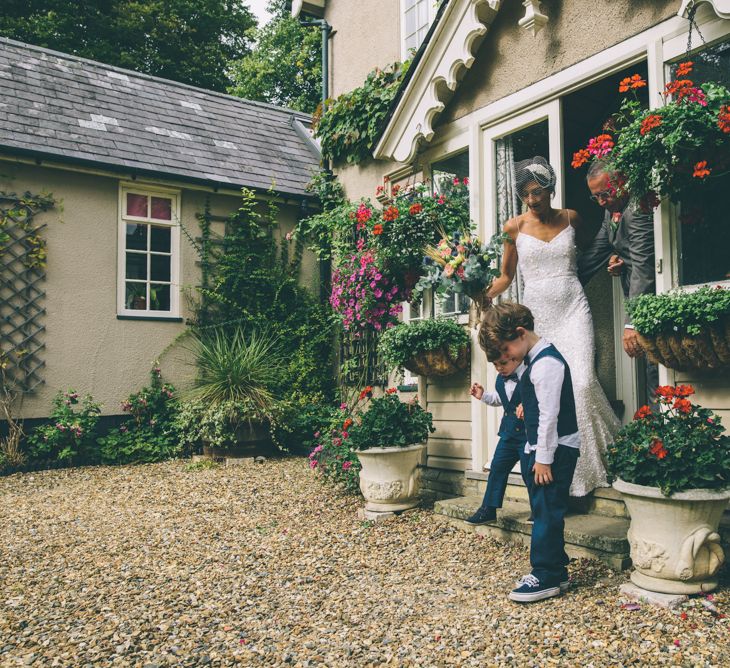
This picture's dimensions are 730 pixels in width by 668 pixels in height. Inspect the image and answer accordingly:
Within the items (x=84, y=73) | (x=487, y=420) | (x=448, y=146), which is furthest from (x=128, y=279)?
(x=487, y=420)

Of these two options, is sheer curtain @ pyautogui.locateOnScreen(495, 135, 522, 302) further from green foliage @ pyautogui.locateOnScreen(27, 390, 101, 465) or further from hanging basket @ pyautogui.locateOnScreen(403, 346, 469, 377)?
green foliage @ pyautogui.locateOnScreen(27, 390, 101, 465)

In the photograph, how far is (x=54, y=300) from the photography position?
8406 mm

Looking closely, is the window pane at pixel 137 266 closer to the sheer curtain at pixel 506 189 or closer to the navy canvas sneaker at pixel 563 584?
the sheer curtain at pixel 506 189

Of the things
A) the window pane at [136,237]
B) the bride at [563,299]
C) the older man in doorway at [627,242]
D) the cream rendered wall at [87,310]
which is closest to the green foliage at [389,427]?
the bride at [563,299]

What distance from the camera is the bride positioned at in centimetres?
419

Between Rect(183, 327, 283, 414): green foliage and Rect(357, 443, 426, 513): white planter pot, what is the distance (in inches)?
127

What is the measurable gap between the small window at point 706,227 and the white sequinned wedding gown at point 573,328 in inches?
29.0

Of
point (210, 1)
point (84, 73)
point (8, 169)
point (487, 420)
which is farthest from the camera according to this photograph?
point (210, 1)

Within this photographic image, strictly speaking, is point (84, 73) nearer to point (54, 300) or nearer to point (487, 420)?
point (54, 300)

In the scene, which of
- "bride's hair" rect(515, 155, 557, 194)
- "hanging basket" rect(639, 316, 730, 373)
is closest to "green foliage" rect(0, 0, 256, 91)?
"bride's hair" rect(515, 155, 557, 194)

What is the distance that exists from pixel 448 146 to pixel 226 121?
251 inches

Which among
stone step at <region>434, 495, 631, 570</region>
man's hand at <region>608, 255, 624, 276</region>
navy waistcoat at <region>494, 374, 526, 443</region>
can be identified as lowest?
stone step at <region>434, 495, 631, 570</region>

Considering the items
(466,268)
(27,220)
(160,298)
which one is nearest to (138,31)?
(160,298)

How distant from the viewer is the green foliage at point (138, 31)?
1841cm
